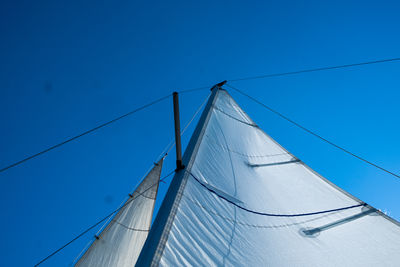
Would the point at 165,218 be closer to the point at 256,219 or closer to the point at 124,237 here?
the point at 256,219

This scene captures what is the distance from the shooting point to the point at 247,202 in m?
2.99

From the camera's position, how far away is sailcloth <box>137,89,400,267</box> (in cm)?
206

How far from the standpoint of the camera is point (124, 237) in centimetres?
675

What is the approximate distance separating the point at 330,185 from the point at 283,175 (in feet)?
2.44

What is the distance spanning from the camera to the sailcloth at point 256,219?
2057mm

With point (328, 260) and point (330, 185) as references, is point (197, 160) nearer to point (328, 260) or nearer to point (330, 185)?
point (328, 260)

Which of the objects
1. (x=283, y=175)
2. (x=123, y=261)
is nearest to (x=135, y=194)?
(x=123, y=261)

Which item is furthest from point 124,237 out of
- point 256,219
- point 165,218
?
point 165,218

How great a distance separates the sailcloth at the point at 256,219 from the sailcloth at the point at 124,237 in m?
2.71

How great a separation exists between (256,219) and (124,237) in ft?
17.2

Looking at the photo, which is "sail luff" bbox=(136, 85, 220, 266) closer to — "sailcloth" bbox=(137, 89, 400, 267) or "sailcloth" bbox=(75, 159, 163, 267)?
"sailcloth" bbox=(137, 89, 400, 267)

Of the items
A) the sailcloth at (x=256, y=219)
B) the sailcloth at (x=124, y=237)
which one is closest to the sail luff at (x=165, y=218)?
the sailcloth at (x=256, y=219)

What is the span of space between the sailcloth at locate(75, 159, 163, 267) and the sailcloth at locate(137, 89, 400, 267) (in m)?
2.71

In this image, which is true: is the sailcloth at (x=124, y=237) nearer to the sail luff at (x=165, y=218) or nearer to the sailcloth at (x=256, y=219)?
the sailcloth at (x=256, y=219)
